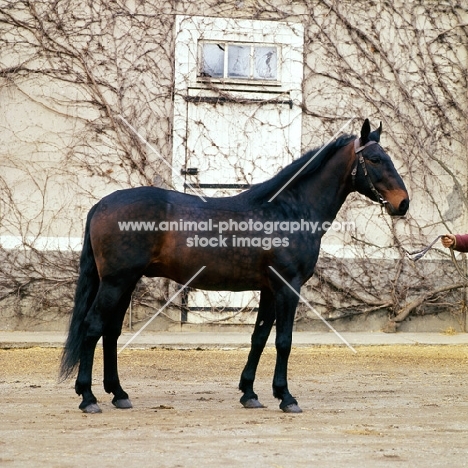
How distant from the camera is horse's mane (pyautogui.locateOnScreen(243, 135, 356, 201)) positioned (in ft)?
19.5

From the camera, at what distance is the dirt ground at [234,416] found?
13.4 feet

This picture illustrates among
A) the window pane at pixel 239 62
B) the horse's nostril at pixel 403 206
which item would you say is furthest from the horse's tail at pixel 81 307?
the window pane at pixel 239 62

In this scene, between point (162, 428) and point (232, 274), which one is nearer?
point (162, 428)

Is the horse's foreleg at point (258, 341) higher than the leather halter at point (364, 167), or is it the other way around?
the leather halter at point (364, 167)

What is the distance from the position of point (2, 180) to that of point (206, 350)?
3469mm

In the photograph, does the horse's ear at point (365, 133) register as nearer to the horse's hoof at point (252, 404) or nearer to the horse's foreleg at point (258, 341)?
the horse's foreleg at point (258, 341)

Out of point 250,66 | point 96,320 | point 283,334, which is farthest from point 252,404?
point 250,66

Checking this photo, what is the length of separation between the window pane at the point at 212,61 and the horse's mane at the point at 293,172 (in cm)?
506

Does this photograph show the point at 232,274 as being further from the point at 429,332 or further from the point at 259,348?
the point at 429,332

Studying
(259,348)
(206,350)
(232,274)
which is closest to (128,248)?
(232,274)

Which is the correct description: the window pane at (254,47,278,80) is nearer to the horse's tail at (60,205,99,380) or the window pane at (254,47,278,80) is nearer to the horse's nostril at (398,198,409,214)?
the horse's nostril at (398,198,409,214)

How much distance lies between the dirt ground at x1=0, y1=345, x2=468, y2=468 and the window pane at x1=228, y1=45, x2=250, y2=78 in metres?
4.05

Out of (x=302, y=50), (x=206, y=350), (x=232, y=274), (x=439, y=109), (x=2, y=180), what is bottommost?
(x=206, y=350)

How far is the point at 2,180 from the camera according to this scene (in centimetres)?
1038
